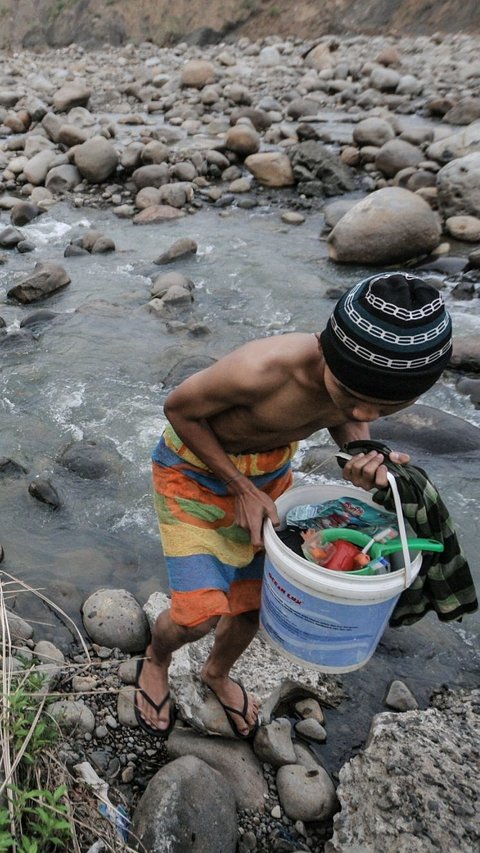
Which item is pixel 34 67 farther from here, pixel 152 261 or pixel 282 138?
pixel 152 261

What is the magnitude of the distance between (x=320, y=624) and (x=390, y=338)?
804mm

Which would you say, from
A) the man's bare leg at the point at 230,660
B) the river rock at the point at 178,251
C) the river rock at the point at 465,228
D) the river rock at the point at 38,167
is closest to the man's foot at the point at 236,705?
the man's bare leg at the point at 230,660

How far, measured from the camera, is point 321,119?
518 inches

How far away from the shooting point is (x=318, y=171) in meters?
9.61

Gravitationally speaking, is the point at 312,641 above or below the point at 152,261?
above

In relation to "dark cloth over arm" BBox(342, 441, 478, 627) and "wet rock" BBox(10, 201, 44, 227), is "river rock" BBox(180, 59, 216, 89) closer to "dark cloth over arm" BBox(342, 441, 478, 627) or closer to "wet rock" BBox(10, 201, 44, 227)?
"wet rock" BBox(10, 201, 44, 227)

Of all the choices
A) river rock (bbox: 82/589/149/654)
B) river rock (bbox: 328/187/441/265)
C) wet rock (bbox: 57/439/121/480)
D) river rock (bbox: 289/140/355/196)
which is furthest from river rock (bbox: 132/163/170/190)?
river rock (bbox: 82/589/149/654)

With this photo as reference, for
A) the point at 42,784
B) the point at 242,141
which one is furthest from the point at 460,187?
the point at 42,784

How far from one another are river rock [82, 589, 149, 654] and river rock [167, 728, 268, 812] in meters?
0.52

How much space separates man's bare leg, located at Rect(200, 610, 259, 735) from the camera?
8.13 feet

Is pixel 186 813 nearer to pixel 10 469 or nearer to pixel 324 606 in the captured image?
pixel 324 606

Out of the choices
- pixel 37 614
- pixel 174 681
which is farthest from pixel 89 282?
pixel 174 681

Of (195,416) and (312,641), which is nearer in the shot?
(312,641)

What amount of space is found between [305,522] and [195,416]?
474 mm
